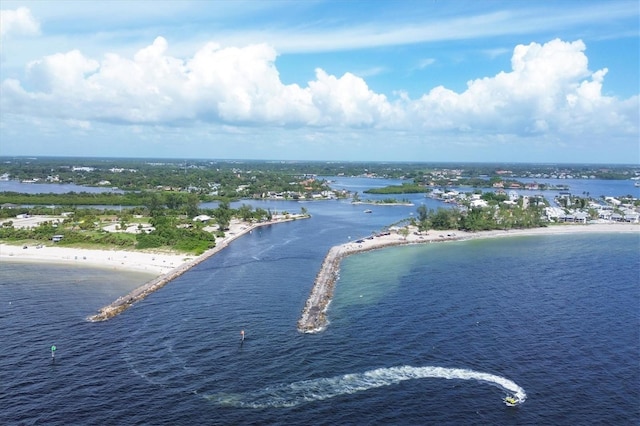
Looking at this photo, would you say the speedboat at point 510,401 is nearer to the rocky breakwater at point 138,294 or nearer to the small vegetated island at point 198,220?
the small vegetated island at point 198,220

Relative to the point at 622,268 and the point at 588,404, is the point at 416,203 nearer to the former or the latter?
the point at 622,268

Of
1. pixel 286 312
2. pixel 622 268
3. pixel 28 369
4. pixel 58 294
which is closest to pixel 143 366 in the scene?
pixel 28 369

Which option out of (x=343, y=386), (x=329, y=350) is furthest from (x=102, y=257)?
(x=343, y=386)

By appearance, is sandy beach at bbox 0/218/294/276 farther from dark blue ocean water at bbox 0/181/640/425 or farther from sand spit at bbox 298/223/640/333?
sand spit at bbox 298/223/640/333

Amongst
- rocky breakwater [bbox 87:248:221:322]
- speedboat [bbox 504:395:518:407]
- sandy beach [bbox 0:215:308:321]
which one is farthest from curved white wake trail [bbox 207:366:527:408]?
sandy beach [bbox 0:215:308:321]

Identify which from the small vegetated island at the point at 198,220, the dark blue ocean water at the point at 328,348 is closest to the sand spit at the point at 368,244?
the small vegetated island at the point at 198,220

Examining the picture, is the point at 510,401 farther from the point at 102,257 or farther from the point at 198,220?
the point at 198,220
